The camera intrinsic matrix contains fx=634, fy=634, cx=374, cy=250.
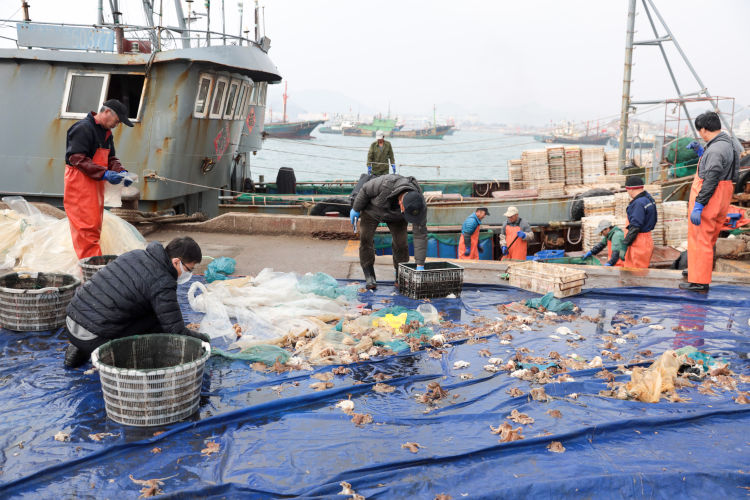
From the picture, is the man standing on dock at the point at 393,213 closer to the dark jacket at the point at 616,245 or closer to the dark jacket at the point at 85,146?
the dark jacket at the point at 85,146

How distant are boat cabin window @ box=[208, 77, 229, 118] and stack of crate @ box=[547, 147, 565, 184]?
316 inches

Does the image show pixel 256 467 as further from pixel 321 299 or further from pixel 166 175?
pixel 166 175

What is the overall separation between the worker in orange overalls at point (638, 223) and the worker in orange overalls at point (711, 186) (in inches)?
41.3

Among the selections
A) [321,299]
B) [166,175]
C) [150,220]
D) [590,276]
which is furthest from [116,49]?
[590,276]

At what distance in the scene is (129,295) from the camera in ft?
13.5

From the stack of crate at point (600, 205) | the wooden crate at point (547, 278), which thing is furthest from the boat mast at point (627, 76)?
the wooden crate at point (547, 278)

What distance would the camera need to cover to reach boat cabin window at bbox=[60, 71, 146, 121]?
397 inches

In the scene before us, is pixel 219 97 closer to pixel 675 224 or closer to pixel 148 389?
pixel 148 389

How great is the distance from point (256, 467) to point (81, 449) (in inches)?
37.8

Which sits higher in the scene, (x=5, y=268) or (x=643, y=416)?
(x=5, y=268)

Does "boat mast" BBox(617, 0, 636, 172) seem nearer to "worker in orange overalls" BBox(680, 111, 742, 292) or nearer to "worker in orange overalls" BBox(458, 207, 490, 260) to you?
"worker in orange overalls" BBox(458, 207, 490, 260)

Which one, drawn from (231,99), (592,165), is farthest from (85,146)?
(592,165)

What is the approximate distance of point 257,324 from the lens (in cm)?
538

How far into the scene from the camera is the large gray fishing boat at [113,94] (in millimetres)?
10008
